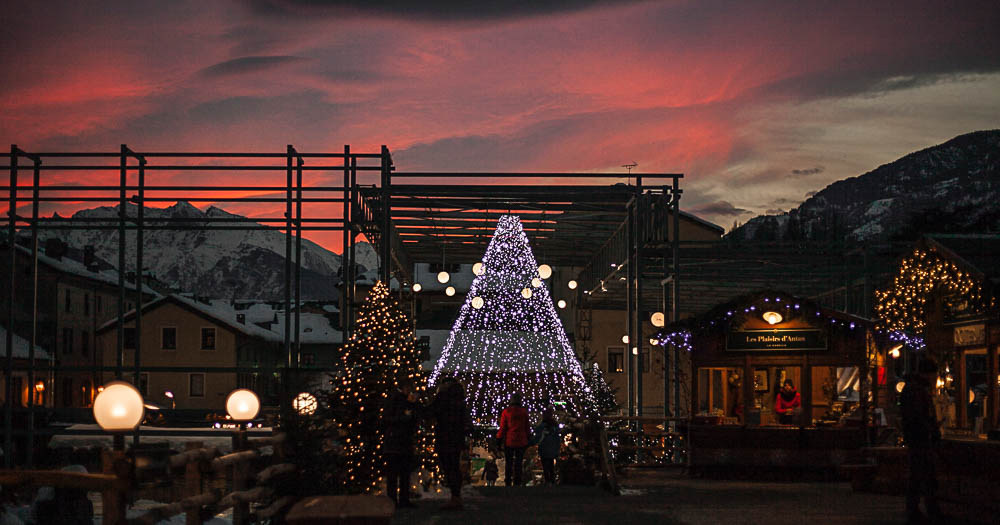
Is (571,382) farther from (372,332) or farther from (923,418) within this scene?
(923,418)

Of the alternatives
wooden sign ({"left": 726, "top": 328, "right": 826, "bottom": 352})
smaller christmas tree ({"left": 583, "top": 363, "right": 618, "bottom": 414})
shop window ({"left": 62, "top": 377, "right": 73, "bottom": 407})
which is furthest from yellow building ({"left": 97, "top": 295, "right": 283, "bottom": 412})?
wooden sign ({"left": 726, "top": 328, "right": 826, "bottom": 352})

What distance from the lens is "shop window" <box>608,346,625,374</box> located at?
177 feet

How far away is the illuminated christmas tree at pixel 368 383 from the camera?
17.1 meters

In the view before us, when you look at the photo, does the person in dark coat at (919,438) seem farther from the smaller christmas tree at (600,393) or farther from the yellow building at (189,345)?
the yellow building at (189,345)

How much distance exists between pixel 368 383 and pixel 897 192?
13278 centimetres

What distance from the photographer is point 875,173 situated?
151 meters

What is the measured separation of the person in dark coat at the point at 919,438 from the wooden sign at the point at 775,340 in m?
7.60

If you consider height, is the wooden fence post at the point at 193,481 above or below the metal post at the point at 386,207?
below

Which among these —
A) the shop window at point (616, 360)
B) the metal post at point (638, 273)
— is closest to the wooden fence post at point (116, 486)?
the metal post at point (638, 273)

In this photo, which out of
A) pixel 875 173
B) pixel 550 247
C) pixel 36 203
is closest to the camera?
pixel 36 203

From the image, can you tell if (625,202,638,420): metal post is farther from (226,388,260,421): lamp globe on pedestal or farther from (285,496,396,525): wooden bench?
(285,496,396,525): wooden bench

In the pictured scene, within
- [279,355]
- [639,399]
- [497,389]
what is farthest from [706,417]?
[279,355]

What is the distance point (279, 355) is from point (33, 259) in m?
52.7

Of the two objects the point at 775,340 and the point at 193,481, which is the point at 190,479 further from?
the point at 775,340
